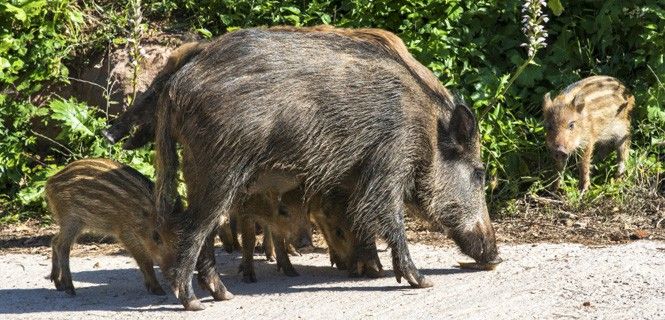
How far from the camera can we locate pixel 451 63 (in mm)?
9172

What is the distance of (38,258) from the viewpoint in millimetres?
8133

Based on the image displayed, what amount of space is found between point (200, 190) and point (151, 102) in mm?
840

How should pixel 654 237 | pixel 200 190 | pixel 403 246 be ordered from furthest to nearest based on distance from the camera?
pixel 654 237
pixel 403 246
pixel 200 190

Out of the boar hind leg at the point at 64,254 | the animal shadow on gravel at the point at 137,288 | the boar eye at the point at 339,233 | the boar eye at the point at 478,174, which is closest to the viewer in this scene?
the animal shadow on gravel at the point at 137,288

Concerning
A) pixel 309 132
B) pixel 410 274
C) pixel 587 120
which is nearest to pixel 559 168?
pixel 587 120

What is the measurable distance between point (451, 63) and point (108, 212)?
314cm

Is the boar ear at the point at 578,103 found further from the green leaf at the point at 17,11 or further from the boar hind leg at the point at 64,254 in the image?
the green leaf at the point at 17,11

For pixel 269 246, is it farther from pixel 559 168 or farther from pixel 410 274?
pixel 559 168

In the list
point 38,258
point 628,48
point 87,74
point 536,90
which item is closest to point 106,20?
point 87,74

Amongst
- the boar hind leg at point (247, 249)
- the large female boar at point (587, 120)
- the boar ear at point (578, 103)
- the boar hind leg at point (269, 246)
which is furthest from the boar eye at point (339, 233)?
the boar ear at point (578, 103)

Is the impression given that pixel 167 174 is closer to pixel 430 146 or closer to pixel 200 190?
pixel 200 190

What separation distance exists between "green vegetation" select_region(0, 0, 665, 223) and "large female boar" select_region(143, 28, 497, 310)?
1603 mm

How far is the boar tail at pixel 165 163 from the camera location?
6.66 metres

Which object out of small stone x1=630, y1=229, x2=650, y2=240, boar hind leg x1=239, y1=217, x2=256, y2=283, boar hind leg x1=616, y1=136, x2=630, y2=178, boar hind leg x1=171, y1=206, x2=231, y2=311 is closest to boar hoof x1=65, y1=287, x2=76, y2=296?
boar hind leg x1=171, y1=206, x2=231, y2=311
